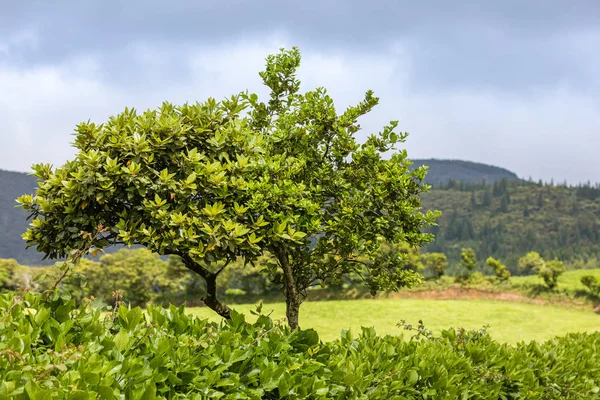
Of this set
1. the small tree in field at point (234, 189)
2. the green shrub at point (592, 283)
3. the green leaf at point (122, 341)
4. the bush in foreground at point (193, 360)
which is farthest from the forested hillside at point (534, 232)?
the green leaf at point (122, 341)

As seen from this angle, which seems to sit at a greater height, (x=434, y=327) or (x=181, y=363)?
(x=181, y=363)

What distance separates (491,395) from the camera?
6.08m

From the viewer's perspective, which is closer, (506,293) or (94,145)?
(94,145)

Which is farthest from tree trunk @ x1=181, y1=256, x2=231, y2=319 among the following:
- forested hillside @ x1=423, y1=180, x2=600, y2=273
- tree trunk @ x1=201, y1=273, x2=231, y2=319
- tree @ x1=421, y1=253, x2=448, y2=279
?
forested hillside @ x1=423, y1=180, x2=600, y2=273

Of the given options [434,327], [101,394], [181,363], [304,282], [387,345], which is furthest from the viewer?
[434,327]

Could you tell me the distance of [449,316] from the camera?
1089 inches

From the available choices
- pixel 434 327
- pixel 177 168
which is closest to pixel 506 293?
pixel 434 327

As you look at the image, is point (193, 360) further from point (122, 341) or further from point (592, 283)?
point (592, 283)

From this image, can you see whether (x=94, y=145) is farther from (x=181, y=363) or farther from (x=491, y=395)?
(x=491, y=395)

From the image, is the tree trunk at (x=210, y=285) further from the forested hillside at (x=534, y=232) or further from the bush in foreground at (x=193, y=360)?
the forested hillside at (x=534, y=232)

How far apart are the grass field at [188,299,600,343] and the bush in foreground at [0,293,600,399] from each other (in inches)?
→ 659

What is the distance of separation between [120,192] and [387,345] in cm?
356

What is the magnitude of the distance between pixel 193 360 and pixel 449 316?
2601 cm

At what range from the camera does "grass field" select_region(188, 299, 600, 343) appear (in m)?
24.4
